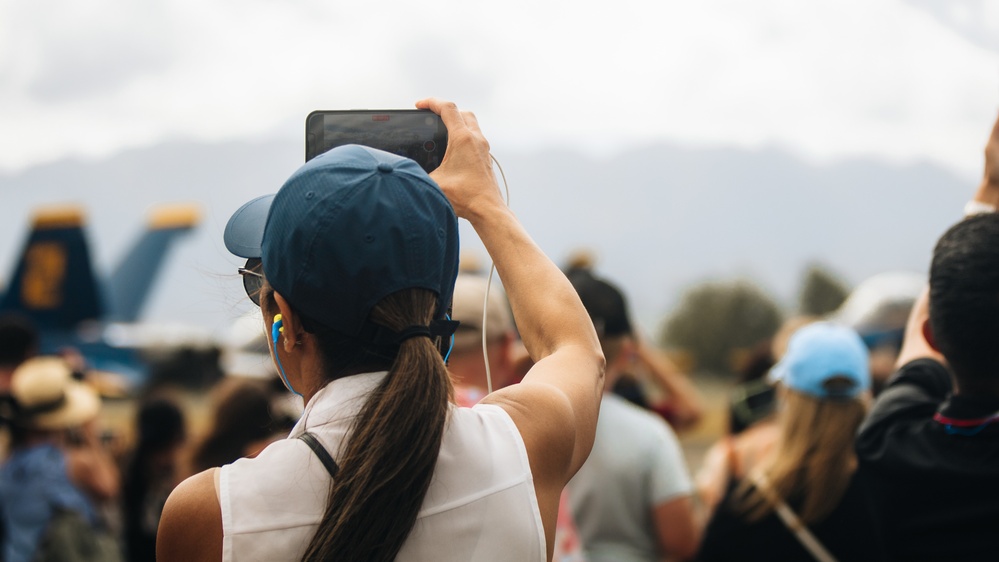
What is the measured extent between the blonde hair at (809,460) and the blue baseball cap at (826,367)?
0.04 meters

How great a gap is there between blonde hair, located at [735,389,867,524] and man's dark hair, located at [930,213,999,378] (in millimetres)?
1136

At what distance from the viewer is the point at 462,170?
1522mm

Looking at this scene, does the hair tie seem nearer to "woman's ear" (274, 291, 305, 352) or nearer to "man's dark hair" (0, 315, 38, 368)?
"woman's ear" (274, 291, 305, 352)

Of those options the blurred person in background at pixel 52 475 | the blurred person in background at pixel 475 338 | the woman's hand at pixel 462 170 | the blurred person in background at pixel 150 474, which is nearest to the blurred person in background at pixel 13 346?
the blurred person in background at pixel 52 475

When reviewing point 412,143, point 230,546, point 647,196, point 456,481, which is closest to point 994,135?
point 412,143

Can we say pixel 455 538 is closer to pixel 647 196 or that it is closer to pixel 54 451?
pixel 54 451

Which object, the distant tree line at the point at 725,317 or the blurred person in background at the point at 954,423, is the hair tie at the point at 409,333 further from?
the distant tree line at the point at 725,317

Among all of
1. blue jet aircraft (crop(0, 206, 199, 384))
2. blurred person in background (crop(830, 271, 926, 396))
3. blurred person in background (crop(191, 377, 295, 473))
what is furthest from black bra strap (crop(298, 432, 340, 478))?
blue jet aircraft (crop(0, 206, 199, 384))

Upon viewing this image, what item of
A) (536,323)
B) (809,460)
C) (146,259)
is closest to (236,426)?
(809,460)

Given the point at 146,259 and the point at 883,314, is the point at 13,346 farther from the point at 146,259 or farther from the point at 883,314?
the point at 146,259

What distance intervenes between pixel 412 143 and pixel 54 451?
4.05 metres

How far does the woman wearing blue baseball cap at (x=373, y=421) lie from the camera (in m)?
1.16

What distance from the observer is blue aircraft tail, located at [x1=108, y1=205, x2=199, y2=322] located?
31250 millimetres

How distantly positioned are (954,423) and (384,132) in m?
1.32
